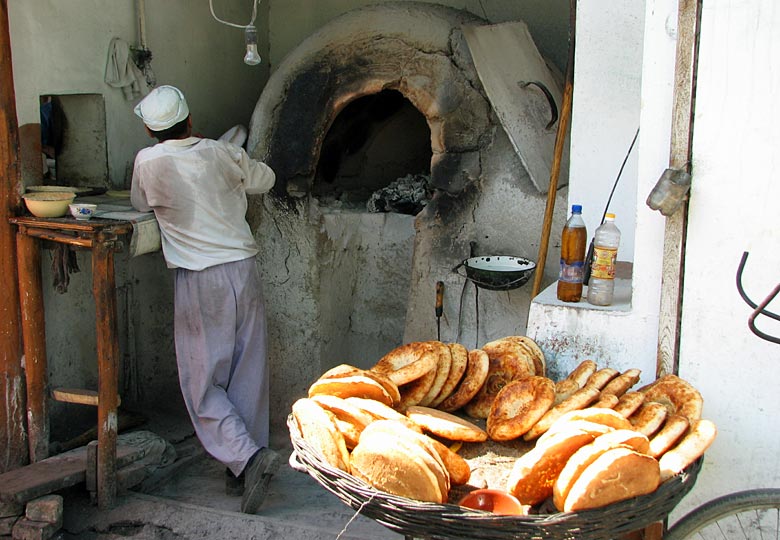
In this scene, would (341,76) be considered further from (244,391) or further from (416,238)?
(244,391)

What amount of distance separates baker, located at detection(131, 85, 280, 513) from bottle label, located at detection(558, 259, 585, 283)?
6.46ft

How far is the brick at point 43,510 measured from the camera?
362cm

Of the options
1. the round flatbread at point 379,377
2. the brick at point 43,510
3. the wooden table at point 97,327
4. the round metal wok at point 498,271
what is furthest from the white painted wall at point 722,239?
the brick at point 43,510

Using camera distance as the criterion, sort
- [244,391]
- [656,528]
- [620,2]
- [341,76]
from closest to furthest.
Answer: [656,528]
[620,2]
[244,391]
[341,76]

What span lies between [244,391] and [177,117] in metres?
1.56

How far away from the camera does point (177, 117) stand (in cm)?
411

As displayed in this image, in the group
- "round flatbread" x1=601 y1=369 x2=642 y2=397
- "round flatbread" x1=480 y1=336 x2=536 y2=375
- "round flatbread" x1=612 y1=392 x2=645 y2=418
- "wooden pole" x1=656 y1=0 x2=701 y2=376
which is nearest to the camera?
"round flatbread" x1=612 y1=392 x2=645 y2=418

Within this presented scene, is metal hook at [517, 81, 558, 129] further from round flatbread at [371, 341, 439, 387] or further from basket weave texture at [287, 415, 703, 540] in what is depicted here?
basket weave texture at [287, 415, 703, 540]

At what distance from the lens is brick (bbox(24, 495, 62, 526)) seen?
3.62 metres

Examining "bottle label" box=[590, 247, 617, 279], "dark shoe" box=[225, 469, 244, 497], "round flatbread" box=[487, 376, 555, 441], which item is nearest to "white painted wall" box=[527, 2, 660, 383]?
"bottle label" box=[590, 247, 617, 279]

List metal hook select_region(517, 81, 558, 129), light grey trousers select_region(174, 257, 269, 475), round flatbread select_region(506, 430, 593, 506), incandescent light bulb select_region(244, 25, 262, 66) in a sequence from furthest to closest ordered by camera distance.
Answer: metal hook select_region(517, 81, 558, 129) → light grey trousers select_region(174, 257, 269, 475) → incandescent light bulb select_region(244, 25, 262, 66) → round flatbread select_region(506, 430, 593, 506)

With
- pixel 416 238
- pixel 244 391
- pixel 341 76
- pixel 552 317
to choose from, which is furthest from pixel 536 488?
pixel 341 76

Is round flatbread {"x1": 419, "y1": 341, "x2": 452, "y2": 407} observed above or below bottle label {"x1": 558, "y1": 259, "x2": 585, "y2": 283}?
below

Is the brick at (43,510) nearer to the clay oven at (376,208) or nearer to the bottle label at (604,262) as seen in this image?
the clay oven at (376,208)
